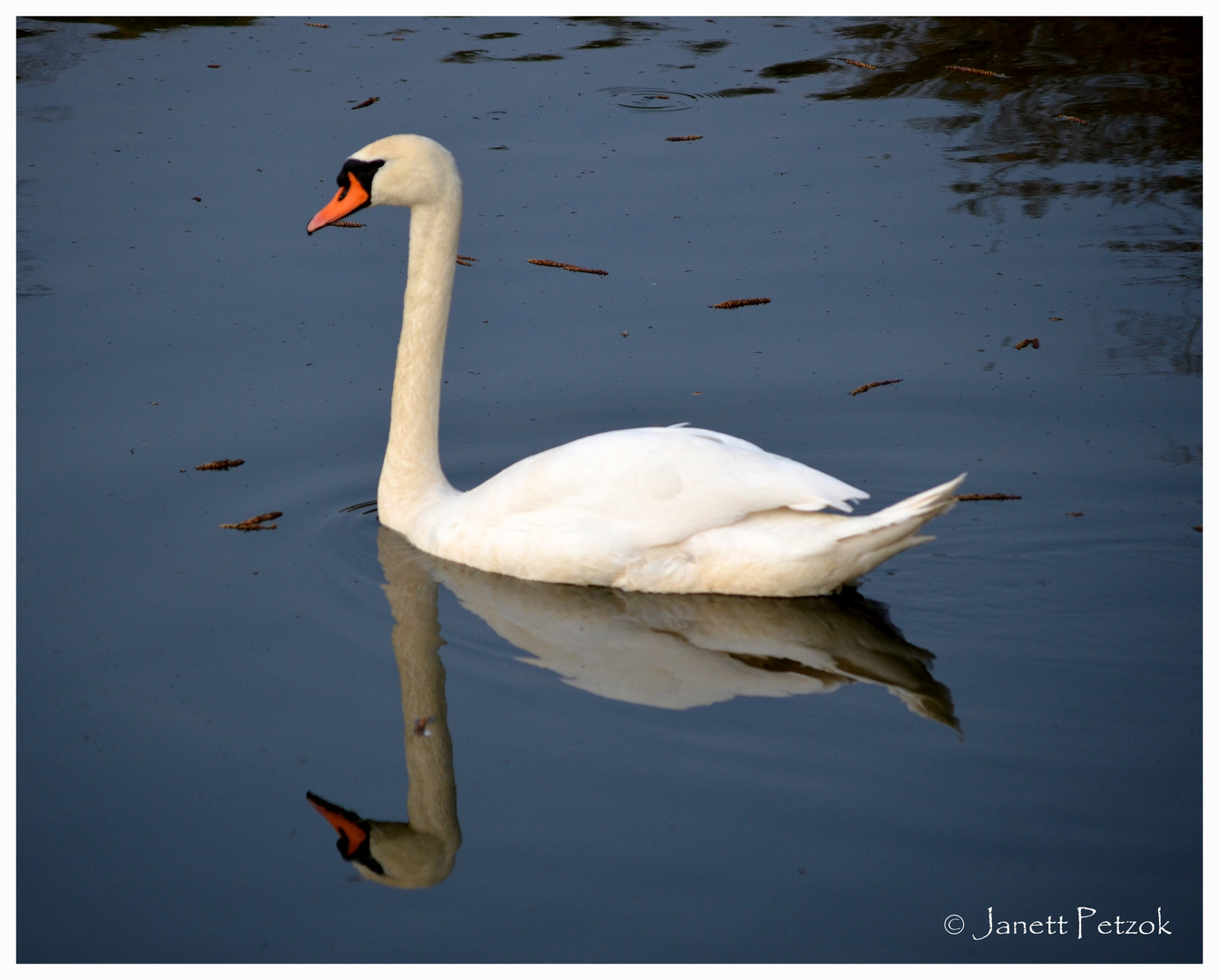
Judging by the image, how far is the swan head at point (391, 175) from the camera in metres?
5.98

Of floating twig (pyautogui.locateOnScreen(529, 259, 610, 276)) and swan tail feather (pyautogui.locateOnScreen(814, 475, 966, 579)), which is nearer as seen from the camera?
swan tail feather (pyautogui.locateOnScreen(814, 475, 966, 579))

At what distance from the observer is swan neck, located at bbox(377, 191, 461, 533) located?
611 cm

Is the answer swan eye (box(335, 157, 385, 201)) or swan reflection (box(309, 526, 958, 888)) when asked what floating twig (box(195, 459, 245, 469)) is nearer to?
swan reflection (box(309, 526, 958, 888))

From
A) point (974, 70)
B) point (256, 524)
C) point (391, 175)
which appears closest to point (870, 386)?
point (391, 175)

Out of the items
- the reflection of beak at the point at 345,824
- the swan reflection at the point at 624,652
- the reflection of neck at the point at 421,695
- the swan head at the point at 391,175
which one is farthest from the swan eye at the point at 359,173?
the reflection of beak at the point at 345,824

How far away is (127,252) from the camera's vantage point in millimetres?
8883

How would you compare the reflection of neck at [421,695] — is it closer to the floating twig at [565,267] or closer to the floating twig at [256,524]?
the floating twig at [256,524]

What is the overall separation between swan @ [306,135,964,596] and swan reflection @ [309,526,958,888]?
10 cm

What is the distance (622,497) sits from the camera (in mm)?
5445

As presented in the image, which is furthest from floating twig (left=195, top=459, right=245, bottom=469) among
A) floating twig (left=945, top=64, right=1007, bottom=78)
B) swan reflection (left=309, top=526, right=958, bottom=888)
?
floating twig (left=945, top=64, right=1007, bottom=78)

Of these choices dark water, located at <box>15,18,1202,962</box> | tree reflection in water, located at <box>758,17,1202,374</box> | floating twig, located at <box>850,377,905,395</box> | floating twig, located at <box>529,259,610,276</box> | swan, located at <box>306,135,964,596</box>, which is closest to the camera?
dark water, located at <box>15,18,1202,962</box>

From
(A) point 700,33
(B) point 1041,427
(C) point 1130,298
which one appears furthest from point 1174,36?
(B) point 1041,427
